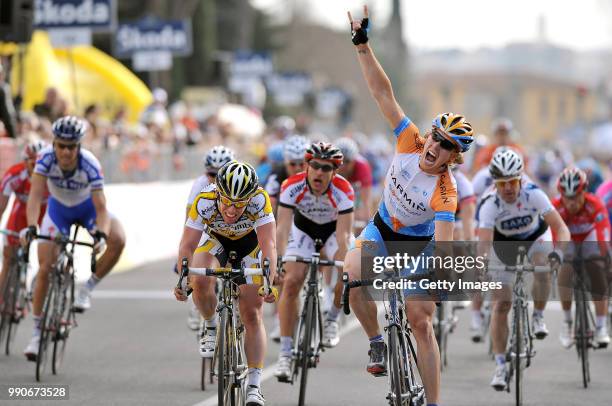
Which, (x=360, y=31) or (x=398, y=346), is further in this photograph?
(x=360, y=31)

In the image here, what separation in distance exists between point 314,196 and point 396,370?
11.5 ft

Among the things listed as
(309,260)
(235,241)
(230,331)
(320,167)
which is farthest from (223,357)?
(320,167)

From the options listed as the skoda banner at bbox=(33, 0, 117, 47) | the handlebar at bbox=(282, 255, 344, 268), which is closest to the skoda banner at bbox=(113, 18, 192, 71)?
the skoda banner at bbox=(33, 0, 117, 47)

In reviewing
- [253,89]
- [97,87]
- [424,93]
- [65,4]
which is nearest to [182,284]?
[65,4]

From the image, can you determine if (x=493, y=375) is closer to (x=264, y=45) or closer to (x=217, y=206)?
(x=217, y=206)

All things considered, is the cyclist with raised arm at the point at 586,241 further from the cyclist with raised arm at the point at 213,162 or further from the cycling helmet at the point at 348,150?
the cyclist with raised arm at the point at 213,162

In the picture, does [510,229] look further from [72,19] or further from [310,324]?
[72,19]

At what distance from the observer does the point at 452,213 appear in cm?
902

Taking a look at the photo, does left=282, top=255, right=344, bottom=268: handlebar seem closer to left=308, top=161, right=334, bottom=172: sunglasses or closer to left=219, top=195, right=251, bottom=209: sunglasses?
left=308, top=161, right=334, bottom=172: sunglasses

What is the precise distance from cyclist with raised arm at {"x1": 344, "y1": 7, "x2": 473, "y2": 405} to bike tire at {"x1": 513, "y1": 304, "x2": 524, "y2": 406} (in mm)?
1613

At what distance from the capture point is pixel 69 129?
12023 mm

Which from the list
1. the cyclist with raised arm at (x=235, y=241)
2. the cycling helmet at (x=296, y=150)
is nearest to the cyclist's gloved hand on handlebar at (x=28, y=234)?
the cyclist with raised arm at (x=235, y=241)

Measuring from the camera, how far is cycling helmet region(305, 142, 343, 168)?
37.8 feet

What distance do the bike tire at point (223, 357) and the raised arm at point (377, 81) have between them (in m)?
1.59
